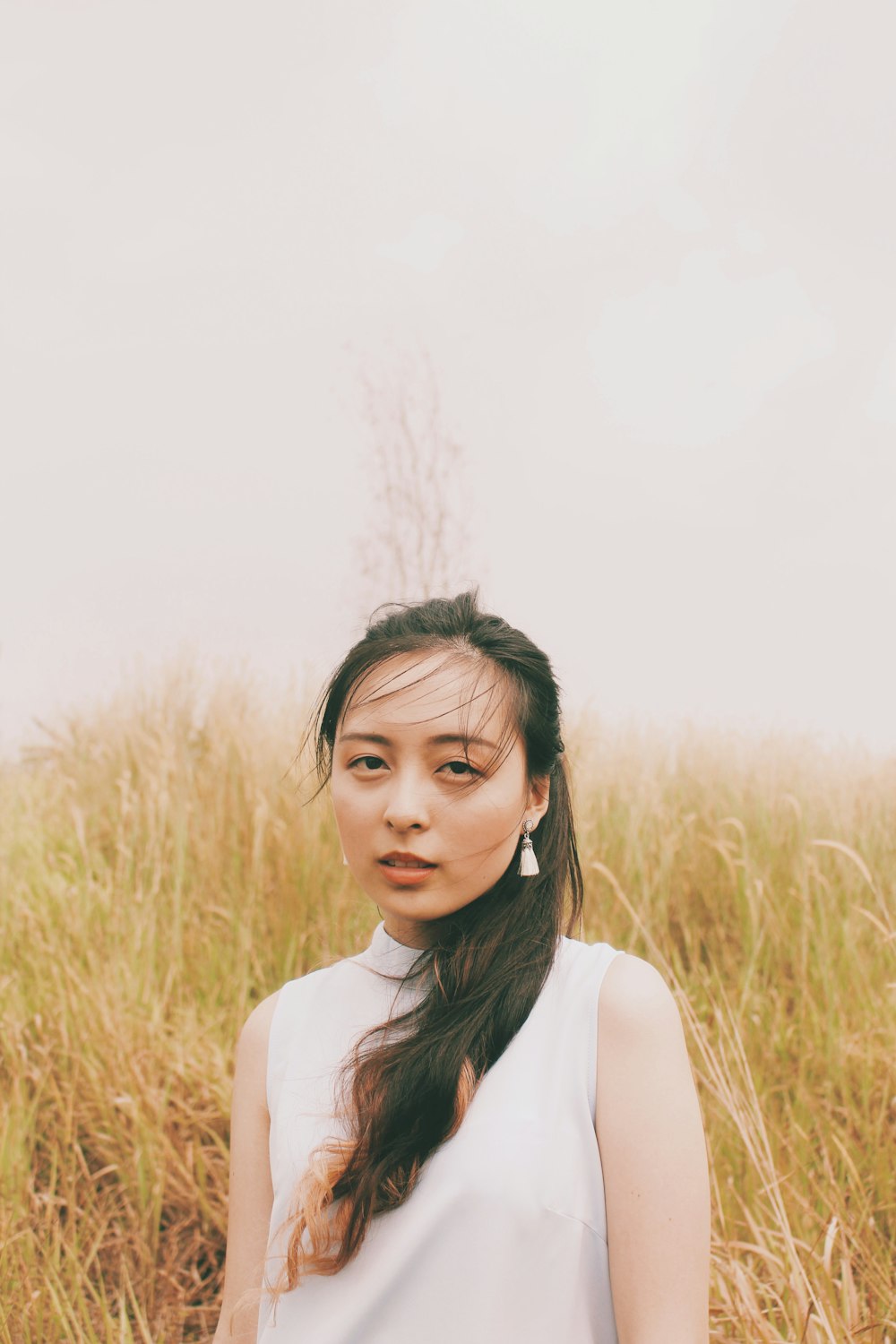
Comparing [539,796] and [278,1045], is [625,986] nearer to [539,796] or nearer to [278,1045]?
[539,796]

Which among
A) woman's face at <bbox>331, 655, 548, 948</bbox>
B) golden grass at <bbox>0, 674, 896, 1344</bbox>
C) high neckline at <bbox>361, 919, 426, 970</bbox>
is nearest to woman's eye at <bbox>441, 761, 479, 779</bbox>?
woman's face at <bbox>331, 655, 548, 948</bbox>

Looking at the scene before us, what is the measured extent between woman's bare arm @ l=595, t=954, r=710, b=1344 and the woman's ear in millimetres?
287

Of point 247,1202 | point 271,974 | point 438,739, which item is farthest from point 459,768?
point 271,974

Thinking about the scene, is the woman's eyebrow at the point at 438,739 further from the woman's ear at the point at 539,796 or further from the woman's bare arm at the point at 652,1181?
the woman's bare arm at the point at 652,1181

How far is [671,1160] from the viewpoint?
105 centimetres

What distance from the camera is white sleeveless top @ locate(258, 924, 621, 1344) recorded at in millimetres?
1069

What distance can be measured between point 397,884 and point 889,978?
2.00m

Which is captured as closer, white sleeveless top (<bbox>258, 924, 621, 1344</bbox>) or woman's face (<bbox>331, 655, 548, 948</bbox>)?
white sleeveless top (<bbox>258, 924, 621, 1344</bbox>)

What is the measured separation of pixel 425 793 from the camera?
1.20 meters

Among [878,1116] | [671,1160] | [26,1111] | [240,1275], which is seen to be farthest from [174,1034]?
[671,1160]

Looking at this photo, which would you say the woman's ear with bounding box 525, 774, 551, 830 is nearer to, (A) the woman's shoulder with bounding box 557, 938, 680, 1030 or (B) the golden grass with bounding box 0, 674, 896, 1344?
(A) the woman's shoulder with bounding box 557, 938, 680, 1030

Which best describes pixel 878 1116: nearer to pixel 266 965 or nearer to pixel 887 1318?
pixel 887 1318

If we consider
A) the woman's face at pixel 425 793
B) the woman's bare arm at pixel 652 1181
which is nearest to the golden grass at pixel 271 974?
the woman's bare arm at pixel 652 1181

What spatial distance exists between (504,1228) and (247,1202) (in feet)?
1.25
